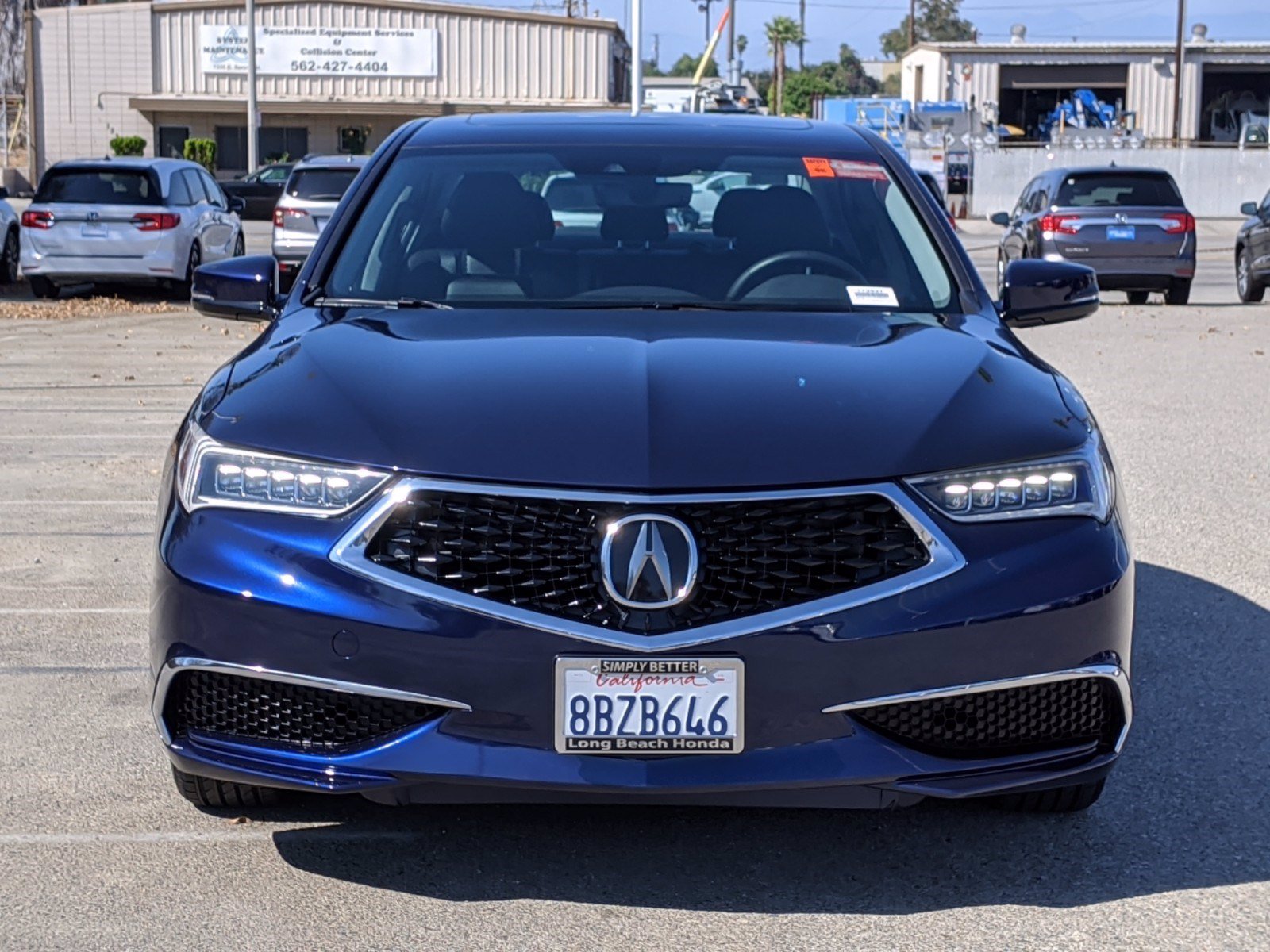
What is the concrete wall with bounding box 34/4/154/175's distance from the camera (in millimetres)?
57312

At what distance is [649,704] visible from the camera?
3.34 metres

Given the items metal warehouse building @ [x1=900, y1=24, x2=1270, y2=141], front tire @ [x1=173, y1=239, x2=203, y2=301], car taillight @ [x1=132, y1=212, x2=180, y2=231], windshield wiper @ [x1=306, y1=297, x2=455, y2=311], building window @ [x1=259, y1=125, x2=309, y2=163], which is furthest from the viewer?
metal warehouse building @ [x1=900, y1=24, x2=1270, y2=141]

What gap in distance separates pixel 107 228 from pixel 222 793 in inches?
651

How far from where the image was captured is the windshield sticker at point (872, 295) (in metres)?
4.77

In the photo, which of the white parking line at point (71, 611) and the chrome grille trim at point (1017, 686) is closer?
the chrome grille trim at point (1017, 686)

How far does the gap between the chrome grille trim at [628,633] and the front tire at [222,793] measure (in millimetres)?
838

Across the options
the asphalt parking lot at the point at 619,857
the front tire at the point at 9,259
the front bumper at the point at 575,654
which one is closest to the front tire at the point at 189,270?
the front tire at the point at 9,259

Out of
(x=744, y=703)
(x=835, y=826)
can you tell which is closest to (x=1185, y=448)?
(x=835, y=826)

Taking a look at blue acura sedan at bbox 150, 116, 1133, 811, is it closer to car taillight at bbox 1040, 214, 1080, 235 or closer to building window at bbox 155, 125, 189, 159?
car taillight at bbox 1040, 214, 1080, 235

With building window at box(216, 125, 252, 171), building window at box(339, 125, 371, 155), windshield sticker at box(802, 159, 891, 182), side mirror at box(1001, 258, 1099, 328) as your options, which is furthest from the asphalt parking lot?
building window at box(216, 125, 252, 171)

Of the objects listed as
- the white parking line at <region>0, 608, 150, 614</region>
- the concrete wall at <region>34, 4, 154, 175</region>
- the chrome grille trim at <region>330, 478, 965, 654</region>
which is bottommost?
the white parking line at <region>0, 608, 150, 614</region>

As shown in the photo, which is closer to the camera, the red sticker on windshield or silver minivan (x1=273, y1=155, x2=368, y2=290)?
the red sticker on windshield

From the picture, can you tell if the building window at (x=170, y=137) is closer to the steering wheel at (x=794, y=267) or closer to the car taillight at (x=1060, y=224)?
the car taillight at (x=1060, y=224)

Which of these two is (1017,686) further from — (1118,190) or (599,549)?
(1118,190)
